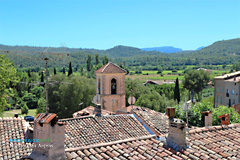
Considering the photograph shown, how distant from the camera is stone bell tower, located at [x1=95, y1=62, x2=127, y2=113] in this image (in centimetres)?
2645

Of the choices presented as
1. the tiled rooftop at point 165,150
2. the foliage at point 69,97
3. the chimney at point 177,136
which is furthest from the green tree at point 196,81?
the chimney at point 177,136

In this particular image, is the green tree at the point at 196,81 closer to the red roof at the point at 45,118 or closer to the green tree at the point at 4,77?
the green tree at the point at 4,77

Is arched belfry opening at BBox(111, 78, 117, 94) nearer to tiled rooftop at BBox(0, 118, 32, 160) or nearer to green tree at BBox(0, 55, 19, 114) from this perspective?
green tree at BBox(0, 55, 19, 114)

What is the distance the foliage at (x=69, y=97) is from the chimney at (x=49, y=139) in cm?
2844

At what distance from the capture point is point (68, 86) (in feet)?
117

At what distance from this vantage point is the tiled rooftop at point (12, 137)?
9.34 m

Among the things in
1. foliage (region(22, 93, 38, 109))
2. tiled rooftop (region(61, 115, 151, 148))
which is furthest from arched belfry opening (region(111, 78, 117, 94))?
foliage (region(22, 93, 38, 109))

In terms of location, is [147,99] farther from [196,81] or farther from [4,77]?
[196,81]

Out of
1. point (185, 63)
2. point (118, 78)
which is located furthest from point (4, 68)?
point (185, 63)

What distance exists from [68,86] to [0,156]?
26614mm

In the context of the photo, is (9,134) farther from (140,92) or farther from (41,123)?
(140,92)

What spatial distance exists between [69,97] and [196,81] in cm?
3370

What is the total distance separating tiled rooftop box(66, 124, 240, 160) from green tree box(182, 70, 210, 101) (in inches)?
2139

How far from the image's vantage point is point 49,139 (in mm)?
5777
